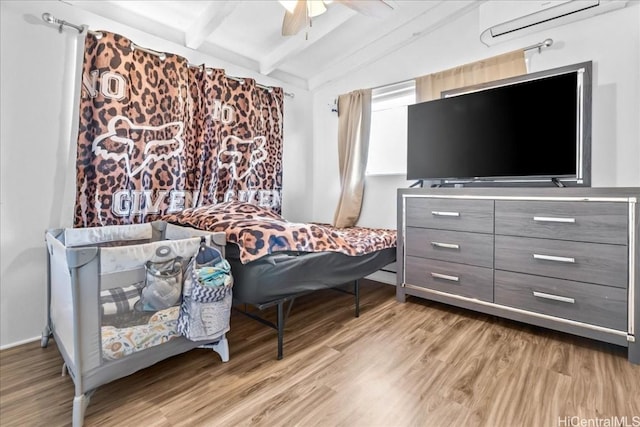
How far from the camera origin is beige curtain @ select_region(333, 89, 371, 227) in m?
3.41

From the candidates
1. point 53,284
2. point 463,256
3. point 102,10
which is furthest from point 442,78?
point 53,284

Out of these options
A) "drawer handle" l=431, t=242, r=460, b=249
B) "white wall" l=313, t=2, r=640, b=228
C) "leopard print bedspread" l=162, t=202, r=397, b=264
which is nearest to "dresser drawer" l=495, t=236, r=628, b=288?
"drawer handle" l=431, t=242, r=460, b=249

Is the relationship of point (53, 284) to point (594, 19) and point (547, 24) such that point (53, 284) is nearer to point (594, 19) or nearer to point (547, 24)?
point (547, 24)

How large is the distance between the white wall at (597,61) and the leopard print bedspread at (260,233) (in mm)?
1277

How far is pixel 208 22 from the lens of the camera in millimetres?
2500

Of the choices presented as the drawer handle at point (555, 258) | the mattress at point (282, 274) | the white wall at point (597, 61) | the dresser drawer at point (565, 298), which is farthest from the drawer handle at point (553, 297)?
the mattress at point (282, 274)

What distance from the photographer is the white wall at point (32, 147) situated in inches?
75.5

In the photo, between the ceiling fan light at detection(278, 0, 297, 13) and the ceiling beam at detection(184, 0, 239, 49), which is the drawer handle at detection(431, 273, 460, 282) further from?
the ceiling beam at detection(184, 0, 239, 49)

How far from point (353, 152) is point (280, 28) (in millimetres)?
1387

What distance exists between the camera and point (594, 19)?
2236 mm

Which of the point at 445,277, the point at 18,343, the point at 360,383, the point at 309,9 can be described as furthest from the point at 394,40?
the point at 18,343

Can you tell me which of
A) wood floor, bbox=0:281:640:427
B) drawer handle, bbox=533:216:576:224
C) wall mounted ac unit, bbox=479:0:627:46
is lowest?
wood floor, bbox=0:281:640:427

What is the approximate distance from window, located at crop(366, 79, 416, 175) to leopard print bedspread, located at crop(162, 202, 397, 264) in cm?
116

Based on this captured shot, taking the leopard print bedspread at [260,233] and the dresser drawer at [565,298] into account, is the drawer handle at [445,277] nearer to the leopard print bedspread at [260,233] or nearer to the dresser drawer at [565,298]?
the dresser drawer at [565,298]
